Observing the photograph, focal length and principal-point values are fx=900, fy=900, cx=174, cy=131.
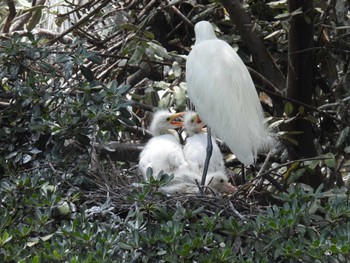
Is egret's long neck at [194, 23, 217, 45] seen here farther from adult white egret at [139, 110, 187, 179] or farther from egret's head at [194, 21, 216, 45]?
adult white egret at [139, 110, 187, 179]

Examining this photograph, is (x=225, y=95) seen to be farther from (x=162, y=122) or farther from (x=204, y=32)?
(x=162, y=122)

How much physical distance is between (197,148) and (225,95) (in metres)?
0.38

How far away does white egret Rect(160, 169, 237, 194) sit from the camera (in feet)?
12.0

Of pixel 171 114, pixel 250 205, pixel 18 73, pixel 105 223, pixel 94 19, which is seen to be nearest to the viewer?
pixel 105 223

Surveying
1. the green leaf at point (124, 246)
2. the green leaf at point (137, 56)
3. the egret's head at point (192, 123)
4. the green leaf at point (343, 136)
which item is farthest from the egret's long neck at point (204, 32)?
the green leaf at point (124, 246)

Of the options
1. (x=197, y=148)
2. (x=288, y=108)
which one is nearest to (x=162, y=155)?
(x=197, y=148)

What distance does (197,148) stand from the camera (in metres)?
4.21

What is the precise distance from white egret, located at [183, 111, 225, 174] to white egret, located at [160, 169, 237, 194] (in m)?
0.08

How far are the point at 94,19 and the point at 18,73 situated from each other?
4.55 ft

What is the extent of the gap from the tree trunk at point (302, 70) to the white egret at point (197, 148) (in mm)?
364

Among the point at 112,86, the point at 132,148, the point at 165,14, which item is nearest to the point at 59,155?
the point at 112,86

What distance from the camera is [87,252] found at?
2.66 meters

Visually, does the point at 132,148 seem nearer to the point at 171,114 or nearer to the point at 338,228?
the point at 171,114

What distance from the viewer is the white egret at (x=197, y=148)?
4148mm
